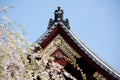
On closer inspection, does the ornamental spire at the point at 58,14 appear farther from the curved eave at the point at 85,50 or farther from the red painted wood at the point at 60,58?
the red painted wood at the point at 60,58

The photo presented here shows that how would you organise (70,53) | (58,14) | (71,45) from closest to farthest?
(70,53) < (71,45) < (58,14)

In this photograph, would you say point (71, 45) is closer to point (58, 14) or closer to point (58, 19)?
point (58, 19)

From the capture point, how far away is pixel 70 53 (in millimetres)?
10281

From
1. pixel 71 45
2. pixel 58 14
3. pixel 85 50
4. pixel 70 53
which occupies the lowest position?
pixel 85 50

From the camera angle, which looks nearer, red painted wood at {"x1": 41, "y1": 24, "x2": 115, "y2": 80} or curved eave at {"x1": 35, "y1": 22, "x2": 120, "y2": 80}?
curved eave at {"x1": 35, "y1": 22, "x2": 120, "y2": 80}

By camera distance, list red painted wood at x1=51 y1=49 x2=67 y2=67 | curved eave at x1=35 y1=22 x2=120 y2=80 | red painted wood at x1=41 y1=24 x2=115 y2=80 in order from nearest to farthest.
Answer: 1. curved eave at x1=35 y1=22 x2=120 y2=80
2. red painted wood at x1=41 y1=24 x2=115 y2=80
3. red painted wood at x1=51 y1=49 x2=67 y2=67

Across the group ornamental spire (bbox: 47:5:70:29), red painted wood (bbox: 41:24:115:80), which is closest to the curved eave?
red painted wood (bbox: 41:24:115:80)

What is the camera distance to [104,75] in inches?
382

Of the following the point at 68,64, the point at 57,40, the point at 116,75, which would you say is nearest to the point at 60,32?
the point at 57,40

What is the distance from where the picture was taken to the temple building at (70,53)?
979 cm

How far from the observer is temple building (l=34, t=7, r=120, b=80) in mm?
9789

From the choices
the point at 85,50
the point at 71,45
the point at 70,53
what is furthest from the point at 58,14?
the point at 85,50

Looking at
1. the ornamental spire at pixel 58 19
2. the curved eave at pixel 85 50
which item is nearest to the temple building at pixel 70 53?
the curved eave at pixel 85 50

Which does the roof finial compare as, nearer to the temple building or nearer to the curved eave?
the temple building
